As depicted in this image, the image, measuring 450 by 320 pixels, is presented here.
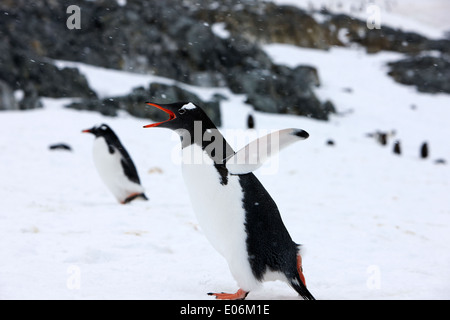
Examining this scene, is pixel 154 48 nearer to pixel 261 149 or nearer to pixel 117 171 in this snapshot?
pixel 117 171

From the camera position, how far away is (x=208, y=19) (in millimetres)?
29844

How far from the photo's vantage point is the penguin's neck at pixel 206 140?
5.73 ft

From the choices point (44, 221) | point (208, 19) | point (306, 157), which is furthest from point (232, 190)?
point (208, 19)

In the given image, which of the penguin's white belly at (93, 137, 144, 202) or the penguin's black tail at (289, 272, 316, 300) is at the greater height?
the penguin's black tail at (289, 272, 316, 300)

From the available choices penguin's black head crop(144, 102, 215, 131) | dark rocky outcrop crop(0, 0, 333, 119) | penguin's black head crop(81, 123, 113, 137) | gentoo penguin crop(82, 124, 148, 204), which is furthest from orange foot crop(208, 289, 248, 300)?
dark rocky outcrop crop(0, 0, 333, 119)

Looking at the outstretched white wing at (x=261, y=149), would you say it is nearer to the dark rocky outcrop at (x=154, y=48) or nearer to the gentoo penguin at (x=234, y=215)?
the gentoo penguin at (x=234, y=215)

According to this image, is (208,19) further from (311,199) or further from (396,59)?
(311,199)

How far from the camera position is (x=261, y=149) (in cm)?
158

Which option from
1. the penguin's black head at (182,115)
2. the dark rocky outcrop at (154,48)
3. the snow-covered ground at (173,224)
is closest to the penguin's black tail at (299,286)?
the snow-covered ground at (173,224)

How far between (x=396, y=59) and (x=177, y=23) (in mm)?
28141

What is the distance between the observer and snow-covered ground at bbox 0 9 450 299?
1882 millimetres

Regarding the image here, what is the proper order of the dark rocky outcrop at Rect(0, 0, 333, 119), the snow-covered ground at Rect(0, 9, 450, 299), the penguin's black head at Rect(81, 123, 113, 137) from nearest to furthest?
1. the snow-covered ground at Rect(0, 9, 450, 299)
2. the penguin's black head at Rect(81, 123, 113, 137)
3. the dark rocky outcrop at Rect(0, 0, 333, 119)

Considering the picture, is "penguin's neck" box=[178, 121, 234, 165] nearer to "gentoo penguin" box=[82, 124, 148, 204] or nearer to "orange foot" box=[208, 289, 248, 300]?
"orange foot" box=[208, 289, 248, 300]
